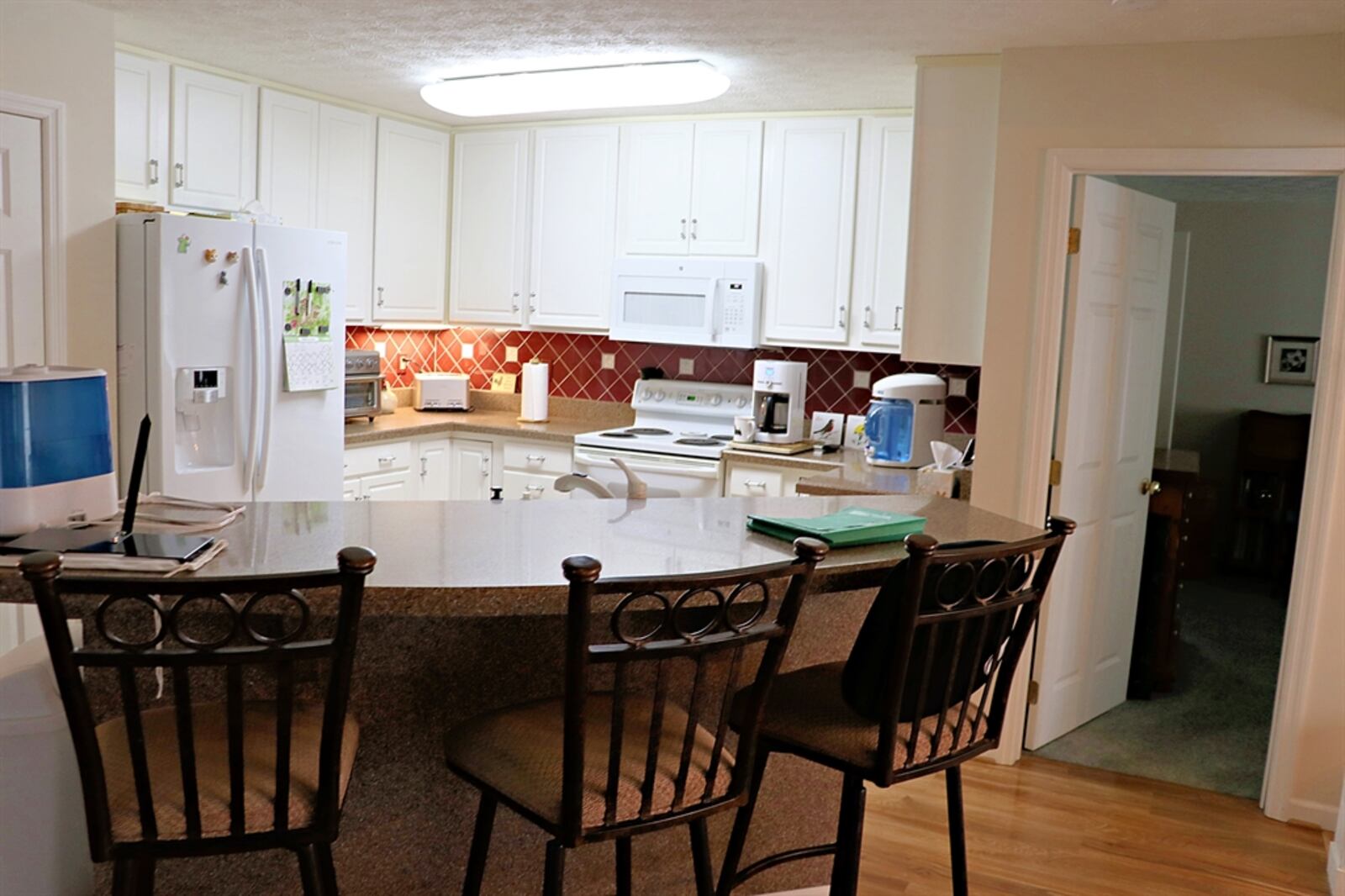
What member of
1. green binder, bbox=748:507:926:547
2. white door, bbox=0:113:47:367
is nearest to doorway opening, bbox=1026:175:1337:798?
green binder, bbox=748:507:926:547

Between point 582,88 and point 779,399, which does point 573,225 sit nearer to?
point 582,88

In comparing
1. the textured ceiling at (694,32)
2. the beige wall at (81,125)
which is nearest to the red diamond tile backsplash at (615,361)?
the textured ceiling at (694,32)

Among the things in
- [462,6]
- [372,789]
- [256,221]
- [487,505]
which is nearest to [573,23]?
[462,6]

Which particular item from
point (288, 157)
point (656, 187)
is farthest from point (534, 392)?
point (288, 157)

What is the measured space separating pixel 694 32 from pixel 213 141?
2099 millimetres

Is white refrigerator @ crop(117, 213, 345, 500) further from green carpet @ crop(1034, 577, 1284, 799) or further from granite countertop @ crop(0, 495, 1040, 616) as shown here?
green carpet @ crop(1034, 577, 1284, 799)

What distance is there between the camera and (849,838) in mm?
2035

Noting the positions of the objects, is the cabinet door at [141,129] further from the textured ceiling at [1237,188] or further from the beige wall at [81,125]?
the textured ceiling at [1237,188]

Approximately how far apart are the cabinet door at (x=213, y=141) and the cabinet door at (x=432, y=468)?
1.39 metres

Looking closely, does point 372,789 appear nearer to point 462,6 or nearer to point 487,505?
point 487,505

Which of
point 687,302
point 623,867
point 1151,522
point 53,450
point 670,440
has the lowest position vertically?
point 623,867

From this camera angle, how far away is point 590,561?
1.51 metres

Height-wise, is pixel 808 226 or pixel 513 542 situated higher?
pixel 808 226

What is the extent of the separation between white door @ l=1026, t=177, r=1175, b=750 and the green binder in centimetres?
168
